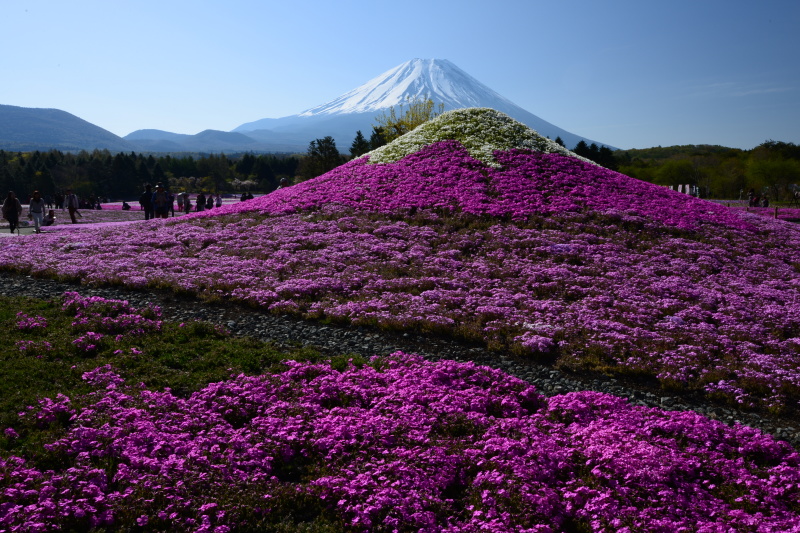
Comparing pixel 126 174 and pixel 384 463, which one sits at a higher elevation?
pixel 126 174

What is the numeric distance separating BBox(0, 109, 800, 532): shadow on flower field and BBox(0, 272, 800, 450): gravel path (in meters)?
0.42

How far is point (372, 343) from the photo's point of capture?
43.8ft

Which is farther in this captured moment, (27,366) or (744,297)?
(744,297)

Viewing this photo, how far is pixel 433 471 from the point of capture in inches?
299

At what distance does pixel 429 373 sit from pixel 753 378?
7.22m

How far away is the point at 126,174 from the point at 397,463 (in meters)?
122

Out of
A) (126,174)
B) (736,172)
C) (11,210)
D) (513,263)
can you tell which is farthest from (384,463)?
(126,174)

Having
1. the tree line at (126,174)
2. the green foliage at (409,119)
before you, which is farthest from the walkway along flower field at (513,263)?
the tree line at (126,174)

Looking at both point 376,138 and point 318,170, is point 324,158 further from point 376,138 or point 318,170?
point 376,138

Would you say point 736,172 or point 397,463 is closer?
point 397,463

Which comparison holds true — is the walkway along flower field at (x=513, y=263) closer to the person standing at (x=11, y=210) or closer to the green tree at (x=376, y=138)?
the person standing at (x=11, y=210)

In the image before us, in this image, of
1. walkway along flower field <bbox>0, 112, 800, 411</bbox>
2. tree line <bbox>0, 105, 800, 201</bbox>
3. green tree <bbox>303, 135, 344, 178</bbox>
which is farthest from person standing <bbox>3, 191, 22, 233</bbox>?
green tree <bbox>303, 135, 344, 178</bbox>

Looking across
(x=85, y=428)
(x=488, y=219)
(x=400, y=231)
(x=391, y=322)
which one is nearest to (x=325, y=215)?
(x=400, y=231)

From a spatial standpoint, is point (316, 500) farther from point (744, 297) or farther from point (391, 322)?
point (744, 297)
